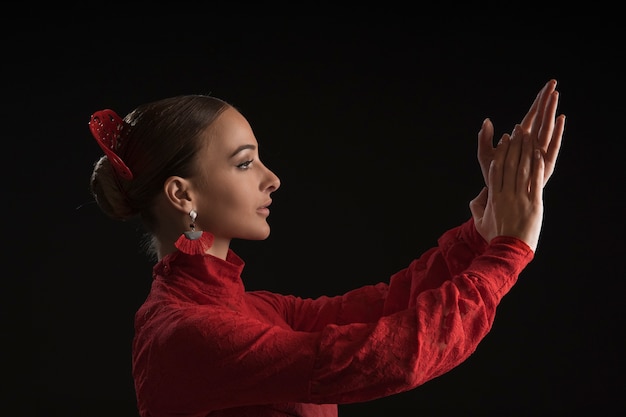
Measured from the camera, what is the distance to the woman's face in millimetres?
1764

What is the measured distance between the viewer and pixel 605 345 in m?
3.53

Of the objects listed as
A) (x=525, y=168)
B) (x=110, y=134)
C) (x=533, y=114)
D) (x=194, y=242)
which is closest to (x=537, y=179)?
(x=525, y=168)

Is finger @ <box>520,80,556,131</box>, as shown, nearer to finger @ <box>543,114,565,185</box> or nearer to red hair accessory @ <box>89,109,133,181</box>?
finger @ <box>543,114,565,185</box>

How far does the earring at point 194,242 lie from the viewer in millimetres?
1714

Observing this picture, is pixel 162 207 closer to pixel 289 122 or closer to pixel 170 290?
pixel 170 290

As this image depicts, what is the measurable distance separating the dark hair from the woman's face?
0.08 feet

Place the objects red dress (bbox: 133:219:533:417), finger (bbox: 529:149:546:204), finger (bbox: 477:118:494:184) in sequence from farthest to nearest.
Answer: finger (bbox: 477:118:494:184) < finger (bbox: 529:149:546:204) < red dress (bbox: 133:219:533:417)

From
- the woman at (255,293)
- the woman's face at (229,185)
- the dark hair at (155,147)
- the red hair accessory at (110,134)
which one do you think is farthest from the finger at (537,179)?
the red hair accessory at (110,134)

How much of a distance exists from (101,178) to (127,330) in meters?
1.75

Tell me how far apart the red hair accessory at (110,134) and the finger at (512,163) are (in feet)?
2.31

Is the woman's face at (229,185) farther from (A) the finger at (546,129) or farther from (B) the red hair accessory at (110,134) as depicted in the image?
(A) the finger at (546,129)

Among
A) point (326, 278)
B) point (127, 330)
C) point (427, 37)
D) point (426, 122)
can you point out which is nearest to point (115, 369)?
point (127, 330)

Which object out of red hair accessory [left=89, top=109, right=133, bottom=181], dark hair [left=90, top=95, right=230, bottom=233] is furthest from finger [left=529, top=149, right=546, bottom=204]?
red hair accessory [left=89, top=109, right=133, bottom=181]

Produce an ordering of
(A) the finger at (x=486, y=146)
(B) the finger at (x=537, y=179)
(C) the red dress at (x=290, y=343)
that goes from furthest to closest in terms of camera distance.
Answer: (A) the finger at (x=486, y=146)
(B) the finger at (x=537, y=179)
(C) the red dress at (x=290, y=343)
